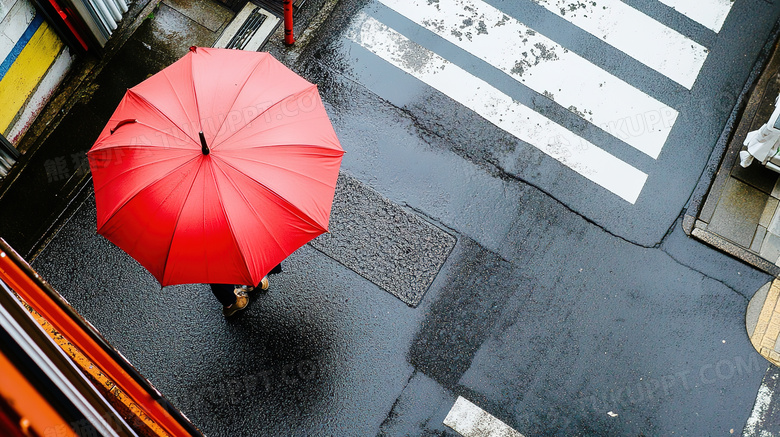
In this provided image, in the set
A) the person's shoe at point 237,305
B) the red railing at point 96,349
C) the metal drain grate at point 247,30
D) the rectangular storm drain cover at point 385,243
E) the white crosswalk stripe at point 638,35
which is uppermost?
the white crosswalk stripe at point 638,35

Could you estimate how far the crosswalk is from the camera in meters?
7.05

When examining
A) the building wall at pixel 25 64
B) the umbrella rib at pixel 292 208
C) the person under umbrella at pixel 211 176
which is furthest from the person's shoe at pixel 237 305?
the building wall at pixel 25 64

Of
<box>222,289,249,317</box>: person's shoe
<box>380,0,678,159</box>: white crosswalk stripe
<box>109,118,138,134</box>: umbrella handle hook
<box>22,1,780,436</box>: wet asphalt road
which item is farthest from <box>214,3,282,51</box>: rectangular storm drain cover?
<box>222,289,249,317</box>: person's shoe

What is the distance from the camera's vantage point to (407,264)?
21.2 ft

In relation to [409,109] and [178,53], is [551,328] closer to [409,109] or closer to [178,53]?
[409,109]

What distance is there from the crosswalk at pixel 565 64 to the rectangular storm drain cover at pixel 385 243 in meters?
1.72

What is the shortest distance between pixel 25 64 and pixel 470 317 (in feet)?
19.1

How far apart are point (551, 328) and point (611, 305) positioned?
30.4 inches

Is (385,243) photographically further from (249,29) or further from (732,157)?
(732,157)

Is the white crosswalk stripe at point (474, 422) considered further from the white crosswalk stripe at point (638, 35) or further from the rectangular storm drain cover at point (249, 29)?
the rectangular storm drain cover at point (249, 29)

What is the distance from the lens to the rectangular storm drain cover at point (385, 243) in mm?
6398

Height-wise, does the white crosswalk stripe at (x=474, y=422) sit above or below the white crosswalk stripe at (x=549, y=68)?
below

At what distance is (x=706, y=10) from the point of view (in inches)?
301

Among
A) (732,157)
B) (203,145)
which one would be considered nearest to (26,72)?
(203,145)
